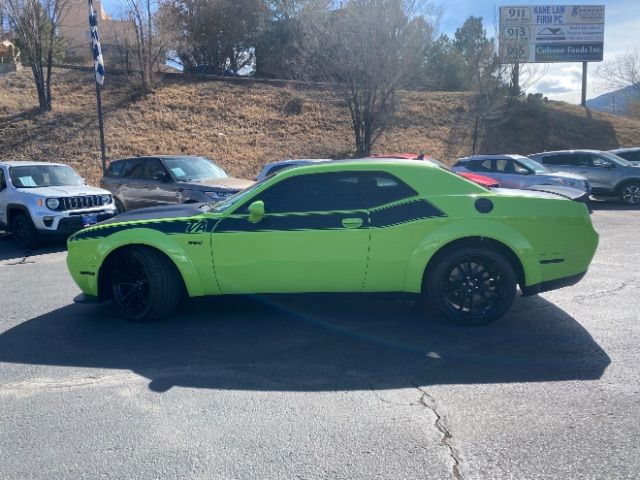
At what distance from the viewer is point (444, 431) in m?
3.54

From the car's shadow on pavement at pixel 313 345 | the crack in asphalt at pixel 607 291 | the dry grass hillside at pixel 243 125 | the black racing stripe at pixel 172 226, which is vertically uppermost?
the dry grass hillside at pixel 243 125

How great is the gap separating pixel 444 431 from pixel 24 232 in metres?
9.76

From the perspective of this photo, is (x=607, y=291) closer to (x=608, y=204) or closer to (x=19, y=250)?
(x=19, y=250)

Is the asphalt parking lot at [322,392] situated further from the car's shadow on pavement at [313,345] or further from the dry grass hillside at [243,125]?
the dry grass hillside at [243,125]

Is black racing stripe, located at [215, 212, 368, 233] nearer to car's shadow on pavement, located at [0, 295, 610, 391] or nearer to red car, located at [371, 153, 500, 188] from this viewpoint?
car's shadow on pavement, located at [0, 295, 610, 391]

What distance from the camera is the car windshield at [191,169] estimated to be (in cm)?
1210

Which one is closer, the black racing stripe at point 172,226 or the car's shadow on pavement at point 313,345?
the car's shadow on pavement at point 313,345

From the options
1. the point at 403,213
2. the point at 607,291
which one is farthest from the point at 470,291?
the point at 607,291

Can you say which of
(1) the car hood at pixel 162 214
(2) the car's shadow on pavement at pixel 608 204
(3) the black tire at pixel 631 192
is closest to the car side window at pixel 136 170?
(1) the car hood at pixel 162 214

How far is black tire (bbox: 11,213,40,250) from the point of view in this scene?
10742mm

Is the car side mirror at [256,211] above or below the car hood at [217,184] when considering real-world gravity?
above

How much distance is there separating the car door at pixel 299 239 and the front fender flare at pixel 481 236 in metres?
0.51

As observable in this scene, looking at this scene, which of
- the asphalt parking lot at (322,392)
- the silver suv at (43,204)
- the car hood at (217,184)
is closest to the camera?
the asphalt parking lot at (322,392)

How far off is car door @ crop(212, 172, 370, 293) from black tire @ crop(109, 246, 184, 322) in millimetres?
508
